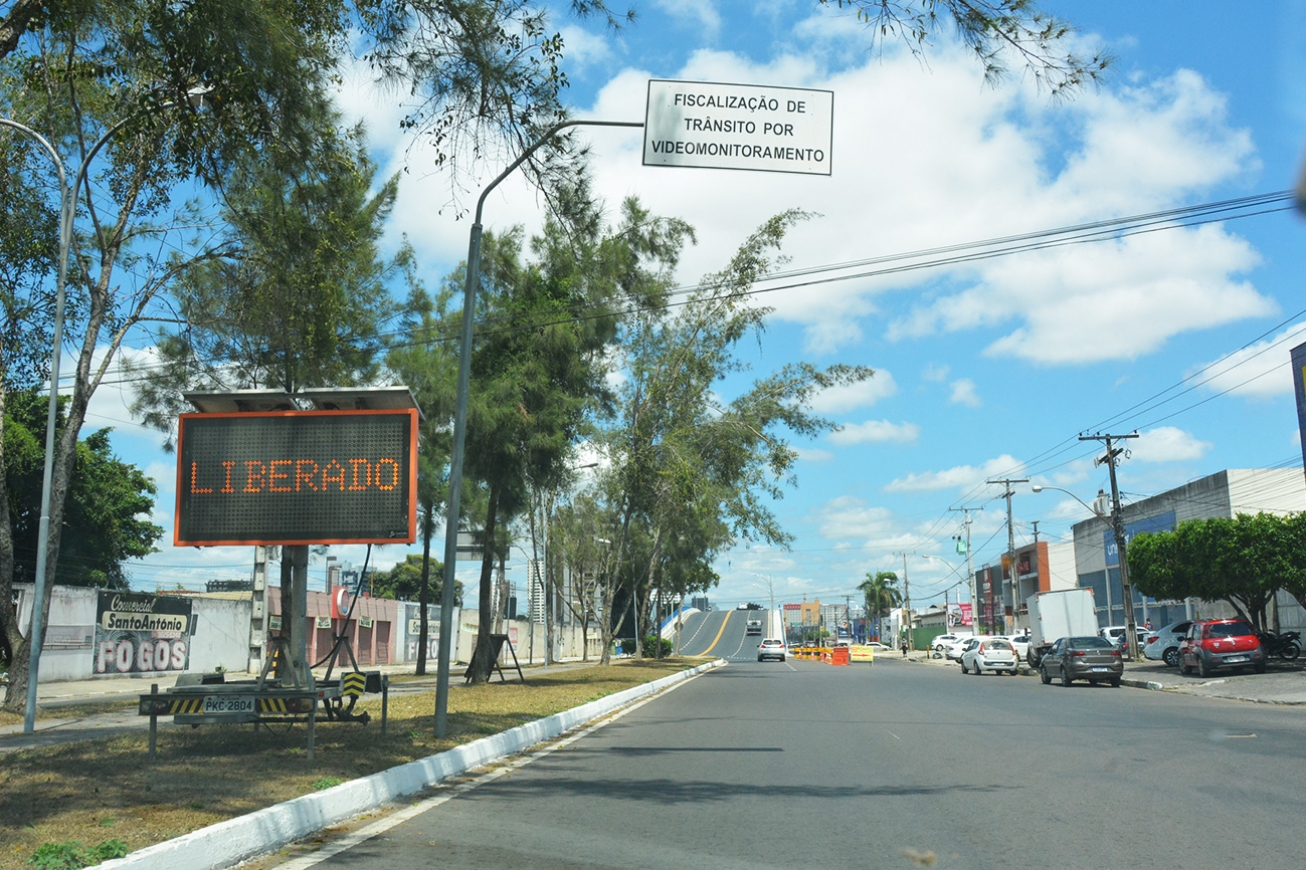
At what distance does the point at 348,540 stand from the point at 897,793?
564cm

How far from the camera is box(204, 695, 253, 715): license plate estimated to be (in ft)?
35.0

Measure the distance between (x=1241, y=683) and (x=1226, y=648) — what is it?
9.49 feet

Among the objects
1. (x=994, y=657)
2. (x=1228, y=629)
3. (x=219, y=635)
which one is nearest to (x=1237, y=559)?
(x=1228, y=629)

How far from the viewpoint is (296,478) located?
11.1 m

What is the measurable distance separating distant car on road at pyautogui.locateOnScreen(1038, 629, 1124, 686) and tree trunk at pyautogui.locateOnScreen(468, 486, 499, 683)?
16.5 m

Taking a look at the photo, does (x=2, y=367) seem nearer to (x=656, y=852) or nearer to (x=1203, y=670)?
(x=656, y=852)

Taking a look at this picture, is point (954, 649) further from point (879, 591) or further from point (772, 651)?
point (879, 591)

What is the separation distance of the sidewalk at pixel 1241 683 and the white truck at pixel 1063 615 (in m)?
4.78

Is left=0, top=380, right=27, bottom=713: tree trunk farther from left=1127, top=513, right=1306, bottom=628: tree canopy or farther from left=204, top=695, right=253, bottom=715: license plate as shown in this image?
left=1127, top=513, right=1306, bottom=628: tree canopy

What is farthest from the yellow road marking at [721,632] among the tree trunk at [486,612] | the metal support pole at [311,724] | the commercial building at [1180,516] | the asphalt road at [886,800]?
the metal support pole at [311,724]

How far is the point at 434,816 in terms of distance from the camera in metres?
8.62

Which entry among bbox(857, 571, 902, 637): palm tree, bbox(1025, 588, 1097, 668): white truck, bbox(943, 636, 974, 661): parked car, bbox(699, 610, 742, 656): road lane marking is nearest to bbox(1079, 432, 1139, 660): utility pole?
bbox(1025, 588, 1097, 668): white truck

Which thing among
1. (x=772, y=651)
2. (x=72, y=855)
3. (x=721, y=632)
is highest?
(x=72, y=855)

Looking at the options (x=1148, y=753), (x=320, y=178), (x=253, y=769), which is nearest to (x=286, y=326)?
(x=320, y=178)
